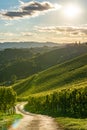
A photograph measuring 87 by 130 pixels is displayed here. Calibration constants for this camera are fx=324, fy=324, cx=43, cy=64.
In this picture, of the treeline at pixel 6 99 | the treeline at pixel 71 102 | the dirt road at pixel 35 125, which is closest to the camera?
the dirt road at pixel 35 125

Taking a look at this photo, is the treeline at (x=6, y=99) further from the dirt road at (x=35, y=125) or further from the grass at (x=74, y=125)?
the grass at (x=74, y=125)

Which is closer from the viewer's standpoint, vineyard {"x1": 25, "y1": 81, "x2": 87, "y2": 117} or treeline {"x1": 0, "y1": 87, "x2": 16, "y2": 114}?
vineyard {"x1": 25, "y1": 81, "x2": 87, "y2": 117}

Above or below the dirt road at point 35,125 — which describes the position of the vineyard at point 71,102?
above

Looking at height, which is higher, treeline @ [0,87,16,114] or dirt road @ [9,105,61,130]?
treeline @ [0,87,16,114]

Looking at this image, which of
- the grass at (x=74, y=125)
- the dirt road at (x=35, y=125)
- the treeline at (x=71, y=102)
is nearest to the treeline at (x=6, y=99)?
the treeline at (x=71, y=102)

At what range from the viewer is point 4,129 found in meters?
45.5

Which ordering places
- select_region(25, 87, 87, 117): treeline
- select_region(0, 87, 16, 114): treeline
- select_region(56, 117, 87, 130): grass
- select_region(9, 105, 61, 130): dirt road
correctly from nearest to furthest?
select_region(56, 117, 87, 130): grass, select_region(9, 105, 61, 130): dirt road, select_region(25, 87, 87, 117): treeline, select_region(0, 87, 16, 114): treeline

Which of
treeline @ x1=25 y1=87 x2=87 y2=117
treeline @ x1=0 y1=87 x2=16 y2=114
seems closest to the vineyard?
treeline @ x1=25 y1=87 x2=87 y2=117

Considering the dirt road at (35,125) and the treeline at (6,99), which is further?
the treeline at (6,99)

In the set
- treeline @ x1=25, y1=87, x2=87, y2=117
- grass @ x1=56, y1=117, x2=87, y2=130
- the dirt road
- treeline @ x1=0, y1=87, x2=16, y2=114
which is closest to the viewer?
grass @ x1=56, y1=117, x2=87, y2=130

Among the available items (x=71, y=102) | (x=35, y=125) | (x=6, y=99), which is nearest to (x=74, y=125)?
(x=35, y=125)

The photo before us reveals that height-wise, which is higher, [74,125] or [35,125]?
[35,125]

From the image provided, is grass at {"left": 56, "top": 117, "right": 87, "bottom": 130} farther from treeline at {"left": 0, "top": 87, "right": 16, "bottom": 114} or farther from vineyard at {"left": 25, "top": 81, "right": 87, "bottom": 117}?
treeline at {"left": 0, "top": 87, "right": 16, "bottom": 114}

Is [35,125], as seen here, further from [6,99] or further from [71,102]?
[6,99]
